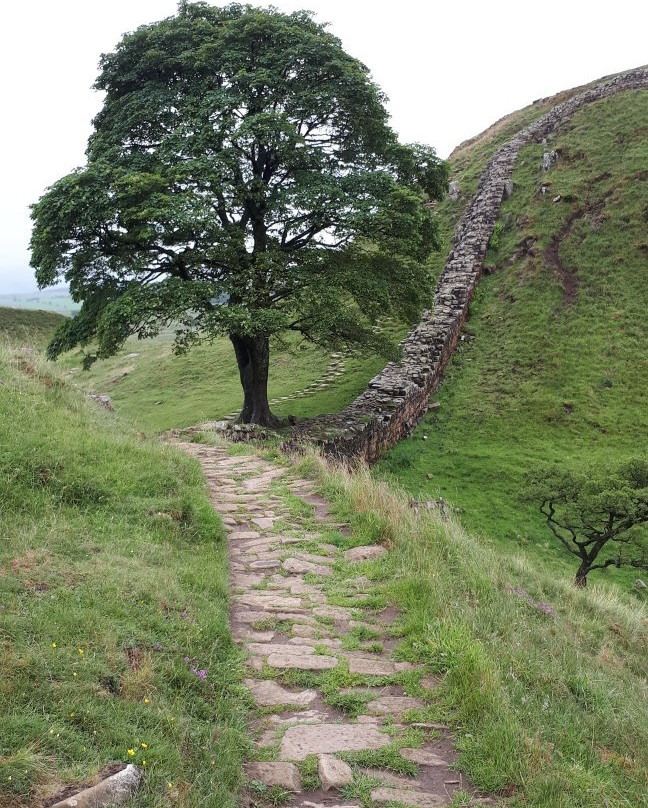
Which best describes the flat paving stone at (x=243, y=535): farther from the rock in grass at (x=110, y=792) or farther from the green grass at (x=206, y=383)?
the green grass at (x=206, y=383)

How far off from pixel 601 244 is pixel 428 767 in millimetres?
30511

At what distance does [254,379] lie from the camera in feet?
61.2

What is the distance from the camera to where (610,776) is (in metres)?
4.10

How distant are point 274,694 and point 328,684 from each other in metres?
0.48

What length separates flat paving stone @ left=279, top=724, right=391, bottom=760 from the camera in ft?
13.4

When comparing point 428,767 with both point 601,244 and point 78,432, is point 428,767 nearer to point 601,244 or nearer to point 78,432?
point 78,432

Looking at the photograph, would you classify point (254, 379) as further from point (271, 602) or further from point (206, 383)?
point (271, 602)

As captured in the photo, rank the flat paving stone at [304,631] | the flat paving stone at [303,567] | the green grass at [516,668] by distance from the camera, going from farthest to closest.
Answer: the flat paving stone at [303,567] < the flat paving stone at [304,631] < the green grass at [516,668]

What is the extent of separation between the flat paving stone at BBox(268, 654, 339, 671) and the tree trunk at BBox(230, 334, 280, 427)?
44.2 feet

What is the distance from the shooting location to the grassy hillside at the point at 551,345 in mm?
19359

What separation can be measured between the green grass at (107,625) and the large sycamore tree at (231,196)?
7805 millimetres

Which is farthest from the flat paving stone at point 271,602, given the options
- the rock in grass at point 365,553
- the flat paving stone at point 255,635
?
the rock in grass at point 365,553

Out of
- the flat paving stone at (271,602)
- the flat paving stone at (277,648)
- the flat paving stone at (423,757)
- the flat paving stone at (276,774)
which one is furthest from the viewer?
the flat paving stone at (271,602)

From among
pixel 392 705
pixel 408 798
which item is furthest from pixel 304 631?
pixel 408 798
